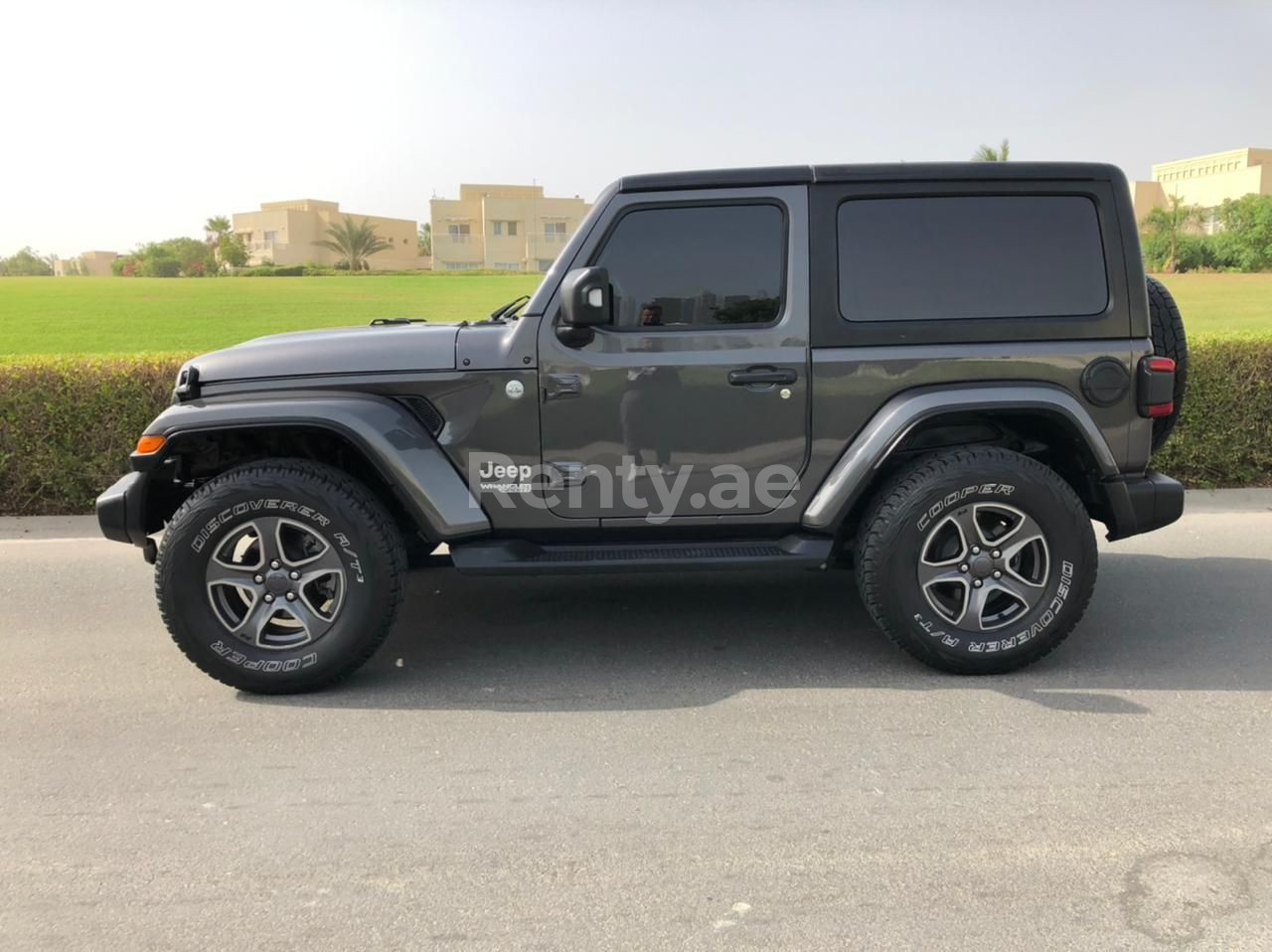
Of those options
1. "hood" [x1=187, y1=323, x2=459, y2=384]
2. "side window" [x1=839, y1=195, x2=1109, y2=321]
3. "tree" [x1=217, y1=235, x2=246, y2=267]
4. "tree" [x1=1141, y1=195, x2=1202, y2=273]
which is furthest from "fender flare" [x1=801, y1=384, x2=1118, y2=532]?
"tree" [x1=217, y1=235, x2=246, y2=267]

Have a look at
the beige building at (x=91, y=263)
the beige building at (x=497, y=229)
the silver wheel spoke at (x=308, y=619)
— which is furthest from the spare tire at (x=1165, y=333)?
the beige building at (x=91, y=263)

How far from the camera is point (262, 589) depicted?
393 centimetres

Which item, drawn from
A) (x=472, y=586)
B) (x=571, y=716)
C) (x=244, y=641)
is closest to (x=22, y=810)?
(x=244, y=641)

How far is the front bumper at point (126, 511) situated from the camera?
13.2 ft

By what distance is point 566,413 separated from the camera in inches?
157

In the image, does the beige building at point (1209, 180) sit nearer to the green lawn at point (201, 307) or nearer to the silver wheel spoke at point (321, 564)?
the green lawn at point (201, 307)

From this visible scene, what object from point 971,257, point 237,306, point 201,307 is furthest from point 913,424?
point 237,306

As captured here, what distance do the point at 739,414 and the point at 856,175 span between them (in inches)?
44.3

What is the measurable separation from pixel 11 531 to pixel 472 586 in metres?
3.95

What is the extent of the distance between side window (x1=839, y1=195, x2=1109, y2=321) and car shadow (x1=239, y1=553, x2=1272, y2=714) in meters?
1.53

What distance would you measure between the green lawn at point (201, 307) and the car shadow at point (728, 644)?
13.1 m

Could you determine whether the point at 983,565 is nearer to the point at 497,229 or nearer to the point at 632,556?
the point at 632,556

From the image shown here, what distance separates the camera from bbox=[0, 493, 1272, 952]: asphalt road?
2482mm

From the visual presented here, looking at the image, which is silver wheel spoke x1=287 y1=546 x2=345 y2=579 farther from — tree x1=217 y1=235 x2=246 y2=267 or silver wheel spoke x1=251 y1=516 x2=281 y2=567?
tree x1=217 y1=235 x2=246 y2=267
